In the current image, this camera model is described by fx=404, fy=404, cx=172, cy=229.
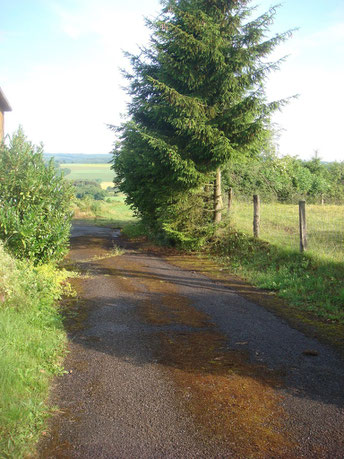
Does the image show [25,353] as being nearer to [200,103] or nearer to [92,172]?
[200,103]

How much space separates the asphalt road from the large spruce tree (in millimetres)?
6552

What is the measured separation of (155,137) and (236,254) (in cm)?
493

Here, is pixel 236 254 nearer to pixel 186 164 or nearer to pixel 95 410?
pixel 186 164

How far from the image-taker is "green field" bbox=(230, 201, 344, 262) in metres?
11.3

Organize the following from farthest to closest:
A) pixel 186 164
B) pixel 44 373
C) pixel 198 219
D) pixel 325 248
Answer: pixel 198 219 → pixel 186 164 → pixel 325 248 → pixel 44 373

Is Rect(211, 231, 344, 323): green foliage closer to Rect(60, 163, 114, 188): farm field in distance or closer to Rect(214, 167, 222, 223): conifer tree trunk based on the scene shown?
Rect(214, 167, 222, 223): conifer tree trunk

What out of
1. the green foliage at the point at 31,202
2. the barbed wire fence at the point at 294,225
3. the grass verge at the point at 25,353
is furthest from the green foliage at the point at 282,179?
the grass verge at the point at 25,353

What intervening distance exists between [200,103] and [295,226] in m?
5.83

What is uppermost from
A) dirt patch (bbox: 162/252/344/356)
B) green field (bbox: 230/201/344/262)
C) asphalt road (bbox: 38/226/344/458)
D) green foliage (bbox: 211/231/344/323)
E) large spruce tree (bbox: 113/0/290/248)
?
large spruce tree (bbox: 113/0/290/248)

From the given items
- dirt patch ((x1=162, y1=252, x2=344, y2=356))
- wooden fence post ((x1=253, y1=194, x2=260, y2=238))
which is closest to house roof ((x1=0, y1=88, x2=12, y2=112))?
dirt patch ((x1=162, y1=252, x2=344, y2=356))

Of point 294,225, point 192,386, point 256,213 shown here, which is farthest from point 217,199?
point 192,386

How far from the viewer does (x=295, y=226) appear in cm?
1538

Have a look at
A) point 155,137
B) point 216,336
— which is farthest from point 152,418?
point 155,137

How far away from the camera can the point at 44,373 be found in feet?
16.6
